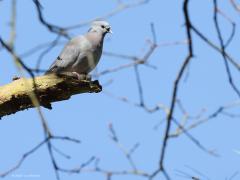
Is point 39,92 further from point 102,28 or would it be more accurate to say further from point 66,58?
point 102,28

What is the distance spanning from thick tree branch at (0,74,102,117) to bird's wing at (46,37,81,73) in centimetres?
88

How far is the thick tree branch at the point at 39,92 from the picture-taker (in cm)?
420

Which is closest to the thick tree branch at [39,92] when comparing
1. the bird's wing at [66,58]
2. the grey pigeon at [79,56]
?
the grey pigeon at [79,56]

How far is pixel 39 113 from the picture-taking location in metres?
1.84

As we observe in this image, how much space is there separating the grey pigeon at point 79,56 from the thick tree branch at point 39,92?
73cm

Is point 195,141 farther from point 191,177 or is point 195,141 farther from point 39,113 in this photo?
point 191,177

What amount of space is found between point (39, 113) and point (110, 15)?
390 millimetres

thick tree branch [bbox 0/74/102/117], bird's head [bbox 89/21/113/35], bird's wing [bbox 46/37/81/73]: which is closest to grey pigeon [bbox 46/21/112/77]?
bird's wing [bbox 46/37/81/73]

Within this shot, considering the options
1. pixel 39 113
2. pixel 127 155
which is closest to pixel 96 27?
pixel 127 155

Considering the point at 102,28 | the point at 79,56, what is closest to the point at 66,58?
the point at 79,56

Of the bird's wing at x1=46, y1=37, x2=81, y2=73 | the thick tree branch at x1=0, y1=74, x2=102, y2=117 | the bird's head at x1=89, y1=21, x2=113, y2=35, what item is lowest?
the thick tree branch at x1=0, y1=74, x2=102, y2=117

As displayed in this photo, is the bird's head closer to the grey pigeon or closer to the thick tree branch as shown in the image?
the grey pigeon

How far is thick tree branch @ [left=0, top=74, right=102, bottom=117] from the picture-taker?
420 cm

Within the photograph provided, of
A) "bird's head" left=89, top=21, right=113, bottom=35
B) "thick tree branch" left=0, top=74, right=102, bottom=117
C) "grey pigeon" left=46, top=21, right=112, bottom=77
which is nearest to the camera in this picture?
"thick tree branch" left=0, top=74, right=102, bottom=117
